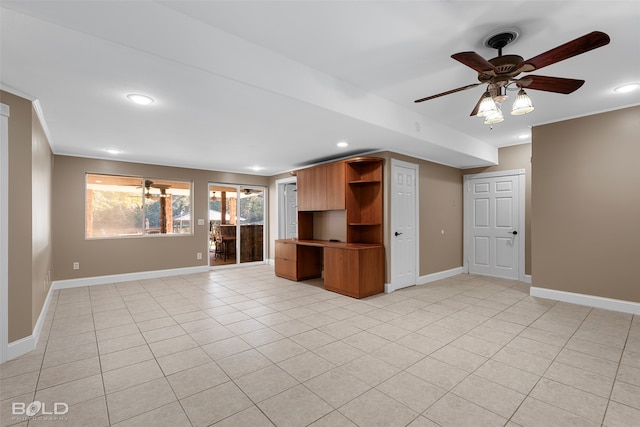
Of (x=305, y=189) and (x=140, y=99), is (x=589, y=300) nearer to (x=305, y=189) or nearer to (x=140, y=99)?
(x=305, y=189)

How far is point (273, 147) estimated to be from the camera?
4.82m

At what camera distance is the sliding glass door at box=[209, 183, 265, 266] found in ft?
24.7

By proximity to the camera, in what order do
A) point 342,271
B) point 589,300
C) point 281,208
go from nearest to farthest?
point 589,300, point 342,271, point 281,208

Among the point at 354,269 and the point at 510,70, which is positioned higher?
the point at 510,70

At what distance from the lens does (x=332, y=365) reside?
2.50 m

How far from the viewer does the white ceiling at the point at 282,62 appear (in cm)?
196

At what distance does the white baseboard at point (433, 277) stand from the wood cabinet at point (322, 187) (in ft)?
5.17

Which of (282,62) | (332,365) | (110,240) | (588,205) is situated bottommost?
(332,365)

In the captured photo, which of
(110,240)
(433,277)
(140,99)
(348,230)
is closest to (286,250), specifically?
(348,230)

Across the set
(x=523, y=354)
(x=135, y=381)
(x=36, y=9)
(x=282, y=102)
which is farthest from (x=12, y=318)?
(x=523, y=354)

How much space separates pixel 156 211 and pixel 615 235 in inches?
310

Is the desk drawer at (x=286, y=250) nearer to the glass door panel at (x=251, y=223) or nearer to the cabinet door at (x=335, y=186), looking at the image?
the cabinet door at (x=335, y=186)

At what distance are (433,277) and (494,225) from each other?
1.76 meters

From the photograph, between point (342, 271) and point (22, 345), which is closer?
point (22, 345)
